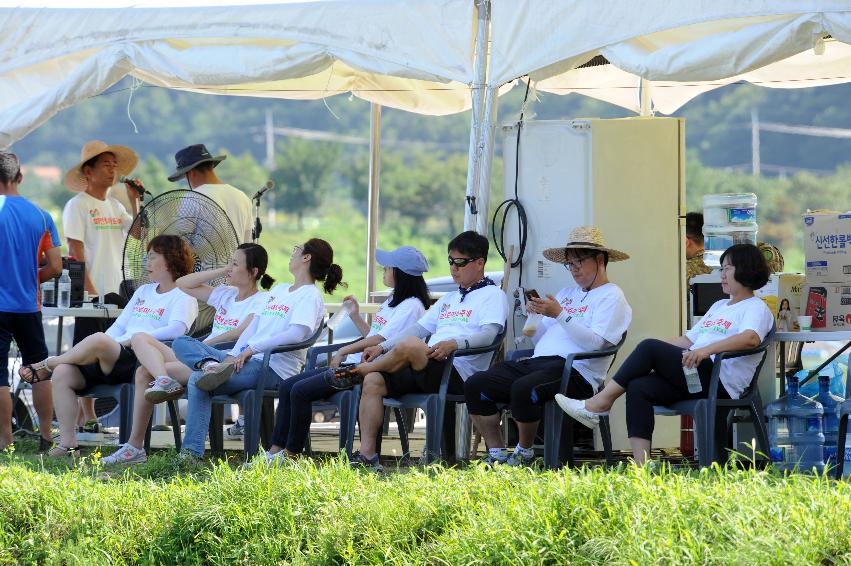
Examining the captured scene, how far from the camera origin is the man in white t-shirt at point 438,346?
6.40 m

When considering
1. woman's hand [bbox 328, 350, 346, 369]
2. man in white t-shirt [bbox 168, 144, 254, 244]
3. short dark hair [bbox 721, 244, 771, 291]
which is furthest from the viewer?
man in white t-shirt [bbox 168, 144, 254, 244]

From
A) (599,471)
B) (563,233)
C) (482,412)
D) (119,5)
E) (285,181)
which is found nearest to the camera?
(599,471)

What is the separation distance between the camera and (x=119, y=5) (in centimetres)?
766

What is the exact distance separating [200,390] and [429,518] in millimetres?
2528

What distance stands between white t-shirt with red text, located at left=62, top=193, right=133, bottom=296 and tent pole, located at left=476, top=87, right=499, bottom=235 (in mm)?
2869

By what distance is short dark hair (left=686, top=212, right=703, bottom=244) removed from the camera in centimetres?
812

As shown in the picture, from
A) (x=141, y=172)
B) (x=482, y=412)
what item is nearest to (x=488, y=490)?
(x=482, y=412)

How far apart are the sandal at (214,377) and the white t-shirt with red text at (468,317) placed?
1002mm

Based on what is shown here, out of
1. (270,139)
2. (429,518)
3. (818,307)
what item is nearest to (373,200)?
(818,307)

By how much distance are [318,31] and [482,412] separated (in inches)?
87.7

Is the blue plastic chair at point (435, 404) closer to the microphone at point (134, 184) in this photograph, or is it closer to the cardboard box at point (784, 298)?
the cardboard box at point (784, 298)

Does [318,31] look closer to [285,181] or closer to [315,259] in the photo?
[315,259]

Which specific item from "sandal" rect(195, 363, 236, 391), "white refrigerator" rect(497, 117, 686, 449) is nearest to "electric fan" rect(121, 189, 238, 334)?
"sandal" rect(195, 363, 236, 391)

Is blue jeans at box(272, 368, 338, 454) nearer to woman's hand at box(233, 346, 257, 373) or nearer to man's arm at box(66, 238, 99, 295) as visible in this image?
woman's hand at box(233, 346, 257, 373)
